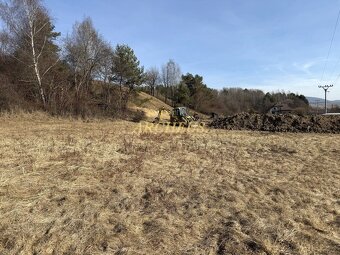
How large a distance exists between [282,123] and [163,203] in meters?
19.5

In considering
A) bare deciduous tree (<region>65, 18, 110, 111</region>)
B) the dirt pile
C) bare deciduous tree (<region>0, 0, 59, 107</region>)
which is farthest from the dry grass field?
bare deciduous tree (<region>65, 18, 110, 111</region>)

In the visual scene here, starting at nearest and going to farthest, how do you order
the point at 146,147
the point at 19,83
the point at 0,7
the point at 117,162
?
the point at 117,162, the point at 146,147, the point at 0,7, the point at 19,83

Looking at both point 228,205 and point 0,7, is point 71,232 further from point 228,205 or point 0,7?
point 0,7

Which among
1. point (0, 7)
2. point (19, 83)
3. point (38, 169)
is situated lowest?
point (38, 169)

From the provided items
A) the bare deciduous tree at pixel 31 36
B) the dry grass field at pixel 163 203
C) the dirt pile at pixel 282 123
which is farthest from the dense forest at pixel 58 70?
the dry grass field at pixel 163 203

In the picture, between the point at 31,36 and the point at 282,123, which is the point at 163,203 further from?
the point at 31,36

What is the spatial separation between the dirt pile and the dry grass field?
42.1 feet

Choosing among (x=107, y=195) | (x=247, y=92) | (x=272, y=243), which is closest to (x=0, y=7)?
(x=107, y=195)

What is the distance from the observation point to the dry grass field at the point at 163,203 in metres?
4.45

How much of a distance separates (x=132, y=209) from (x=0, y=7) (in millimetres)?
27033

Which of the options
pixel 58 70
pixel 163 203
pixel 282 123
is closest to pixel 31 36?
pixel 58 70

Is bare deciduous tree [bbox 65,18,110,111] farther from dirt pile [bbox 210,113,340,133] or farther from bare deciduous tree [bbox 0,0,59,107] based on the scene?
dirt pile [bbox 210,113,340,133]

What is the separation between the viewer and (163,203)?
6.00m

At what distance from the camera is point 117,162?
929cm
